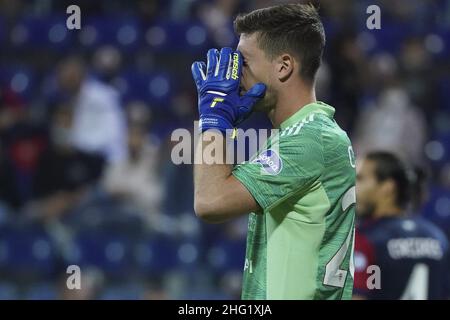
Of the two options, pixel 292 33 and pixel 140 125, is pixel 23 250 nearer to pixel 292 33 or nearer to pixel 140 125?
pixel 140 125

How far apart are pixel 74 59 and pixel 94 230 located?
197 centimetres

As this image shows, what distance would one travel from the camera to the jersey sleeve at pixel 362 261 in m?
4.11

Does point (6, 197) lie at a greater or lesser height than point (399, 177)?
greater

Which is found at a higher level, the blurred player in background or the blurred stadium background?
the blurred stadium background

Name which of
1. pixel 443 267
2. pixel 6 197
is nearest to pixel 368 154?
pixel 443 267

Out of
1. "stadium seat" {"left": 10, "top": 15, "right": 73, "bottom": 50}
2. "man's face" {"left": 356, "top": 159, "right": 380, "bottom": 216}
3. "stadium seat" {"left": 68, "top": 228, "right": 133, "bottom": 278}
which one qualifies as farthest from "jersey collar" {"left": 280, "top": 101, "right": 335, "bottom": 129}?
"stadium seat" {"left": 10, "top": 15, "right": 73, "bottom": 50}

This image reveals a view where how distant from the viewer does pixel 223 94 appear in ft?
9.37

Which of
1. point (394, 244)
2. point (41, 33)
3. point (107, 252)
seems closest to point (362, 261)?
point (394, 244)

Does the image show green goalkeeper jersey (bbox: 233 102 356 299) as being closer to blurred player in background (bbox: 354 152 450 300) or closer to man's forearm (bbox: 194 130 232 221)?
man's forearm (bbox: 194 130 232 221)

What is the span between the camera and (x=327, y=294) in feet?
9.22

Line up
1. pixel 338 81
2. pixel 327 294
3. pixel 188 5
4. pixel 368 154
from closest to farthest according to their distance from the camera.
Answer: pixel 327 294, pixel 368 154, pixel 338 81, pixel 188 5

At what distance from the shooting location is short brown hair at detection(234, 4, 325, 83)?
9.54ft
